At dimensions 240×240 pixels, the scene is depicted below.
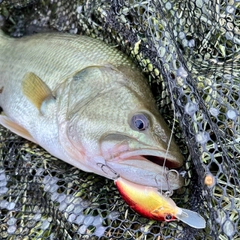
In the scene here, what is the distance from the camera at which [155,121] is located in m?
2.34

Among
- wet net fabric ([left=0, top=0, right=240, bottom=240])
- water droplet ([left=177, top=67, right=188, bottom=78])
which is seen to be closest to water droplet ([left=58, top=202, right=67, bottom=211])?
wet net fabric ([left=0, top=0, right=240, bottom=240])

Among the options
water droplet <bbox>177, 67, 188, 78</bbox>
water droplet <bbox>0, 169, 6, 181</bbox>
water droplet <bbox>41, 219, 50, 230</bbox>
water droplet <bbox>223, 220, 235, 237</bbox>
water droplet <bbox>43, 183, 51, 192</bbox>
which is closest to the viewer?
water droplet <bbox>223, 220, 235, 237</bbox>

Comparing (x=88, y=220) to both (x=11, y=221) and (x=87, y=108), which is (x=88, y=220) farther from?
(x=87, y=108)

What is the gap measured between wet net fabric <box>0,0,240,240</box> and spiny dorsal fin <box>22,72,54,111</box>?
0.40 meters

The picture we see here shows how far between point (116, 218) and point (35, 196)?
2.14ft

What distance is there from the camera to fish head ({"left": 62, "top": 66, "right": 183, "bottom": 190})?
220 centimetres

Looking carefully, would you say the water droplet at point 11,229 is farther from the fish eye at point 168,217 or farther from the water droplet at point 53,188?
the fish eye at point 168,217

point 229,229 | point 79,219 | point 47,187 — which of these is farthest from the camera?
point 47,187

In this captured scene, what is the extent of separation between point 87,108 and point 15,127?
0.71 meters

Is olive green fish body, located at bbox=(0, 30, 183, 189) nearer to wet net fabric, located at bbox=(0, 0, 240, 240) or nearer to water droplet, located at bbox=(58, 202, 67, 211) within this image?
wet net fabric, located at bbox=(0, 0, 240, 240)

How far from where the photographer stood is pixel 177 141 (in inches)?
97.4

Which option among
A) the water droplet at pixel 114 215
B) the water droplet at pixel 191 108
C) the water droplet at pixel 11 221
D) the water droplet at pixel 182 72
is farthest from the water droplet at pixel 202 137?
the water droplet at pixel 11 221

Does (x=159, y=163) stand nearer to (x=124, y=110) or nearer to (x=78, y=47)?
(x=124, y=110)

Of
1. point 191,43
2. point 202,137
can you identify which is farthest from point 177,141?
point 191,43
